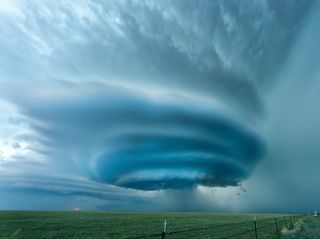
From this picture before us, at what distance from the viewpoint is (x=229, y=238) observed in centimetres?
3281

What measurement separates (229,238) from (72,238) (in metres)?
20.5

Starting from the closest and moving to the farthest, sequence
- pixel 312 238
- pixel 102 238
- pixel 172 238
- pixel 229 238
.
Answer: pixel 312 238 → pixel 229 238 → pixel 172 238 → pixel 102 238

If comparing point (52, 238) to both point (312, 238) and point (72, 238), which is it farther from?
point (312, 238)

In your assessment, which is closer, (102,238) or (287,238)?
(287,238)

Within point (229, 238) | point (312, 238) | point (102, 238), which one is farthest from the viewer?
point (102, 238)

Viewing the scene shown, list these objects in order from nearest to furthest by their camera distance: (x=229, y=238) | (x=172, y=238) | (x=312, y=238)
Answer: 1. (x=312, y=238)
2. (x=229, y=238)
3. (x=172, y=238)

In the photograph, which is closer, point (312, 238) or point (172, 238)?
point (312, 238)

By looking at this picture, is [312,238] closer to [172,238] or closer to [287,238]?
[287,238]

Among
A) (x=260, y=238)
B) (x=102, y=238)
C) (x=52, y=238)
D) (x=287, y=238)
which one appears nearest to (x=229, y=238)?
(x=260, y=238)

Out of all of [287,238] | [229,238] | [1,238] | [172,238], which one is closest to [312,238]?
[287,238]

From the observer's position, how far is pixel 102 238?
37594 millimetres

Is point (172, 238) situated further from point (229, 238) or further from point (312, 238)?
point (312, 238)

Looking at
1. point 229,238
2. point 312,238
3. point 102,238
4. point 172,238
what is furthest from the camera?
point 102,238

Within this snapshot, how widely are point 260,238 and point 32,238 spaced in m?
29.3
